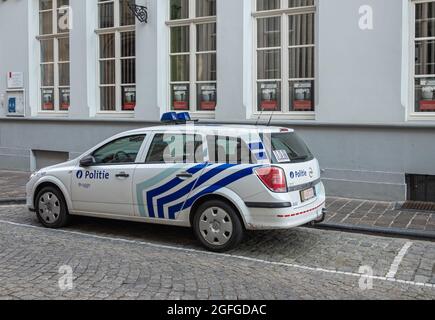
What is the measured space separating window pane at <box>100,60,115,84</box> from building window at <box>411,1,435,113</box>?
7.50 m

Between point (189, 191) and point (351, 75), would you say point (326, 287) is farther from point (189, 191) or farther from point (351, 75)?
point (351, 75)

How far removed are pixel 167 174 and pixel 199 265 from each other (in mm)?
1469

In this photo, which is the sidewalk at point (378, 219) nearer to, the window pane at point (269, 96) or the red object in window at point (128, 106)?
the window pane at point (269, 96)

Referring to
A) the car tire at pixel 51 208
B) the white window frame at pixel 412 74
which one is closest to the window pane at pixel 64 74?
the car tire at pixel 51 208

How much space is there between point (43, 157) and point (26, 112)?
1383 mm

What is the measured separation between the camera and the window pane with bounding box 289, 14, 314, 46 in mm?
11305

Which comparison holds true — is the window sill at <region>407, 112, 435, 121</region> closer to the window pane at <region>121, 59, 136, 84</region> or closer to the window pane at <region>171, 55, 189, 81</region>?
the window pane at <region>171, 55, 189, 81</region>

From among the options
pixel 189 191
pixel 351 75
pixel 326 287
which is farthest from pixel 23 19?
pixel 326 287

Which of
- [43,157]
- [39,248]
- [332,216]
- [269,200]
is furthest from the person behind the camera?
[43,157]

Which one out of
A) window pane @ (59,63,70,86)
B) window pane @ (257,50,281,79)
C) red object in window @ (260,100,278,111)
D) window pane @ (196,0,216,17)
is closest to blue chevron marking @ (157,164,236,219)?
red object in window @ (260,100,278,111)

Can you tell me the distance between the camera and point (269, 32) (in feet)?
38.9

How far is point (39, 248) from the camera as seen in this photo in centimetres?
720

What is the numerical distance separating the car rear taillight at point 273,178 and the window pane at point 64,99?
955 centimetres

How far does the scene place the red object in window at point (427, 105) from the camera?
10164 millimetres
